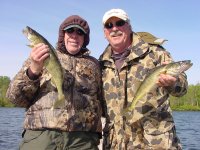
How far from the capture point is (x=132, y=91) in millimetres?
6086

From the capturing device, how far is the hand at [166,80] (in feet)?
17.4

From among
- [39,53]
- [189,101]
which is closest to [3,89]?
[189,101]

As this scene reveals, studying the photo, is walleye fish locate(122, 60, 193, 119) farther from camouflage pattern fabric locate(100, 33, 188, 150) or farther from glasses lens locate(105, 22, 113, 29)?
glasses lens locate(105, 22, 113, 29)

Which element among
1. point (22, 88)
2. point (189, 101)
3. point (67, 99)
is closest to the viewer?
point (22, 88)

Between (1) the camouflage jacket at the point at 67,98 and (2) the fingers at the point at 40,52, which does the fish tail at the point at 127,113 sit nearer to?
(1) the camouflage jacket at the point at 67,98

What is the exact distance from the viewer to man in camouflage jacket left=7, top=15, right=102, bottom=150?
575cm

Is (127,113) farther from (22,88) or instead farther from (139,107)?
(22,88)

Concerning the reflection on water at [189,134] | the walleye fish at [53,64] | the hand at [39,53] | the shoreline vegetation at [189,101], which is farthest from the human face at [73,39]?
the shoreline vegetation at [189,101]

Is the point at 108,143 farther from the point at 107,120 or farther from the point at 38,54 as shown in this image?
the point at 38,54

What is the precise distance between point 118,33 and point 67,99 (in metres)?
1.44

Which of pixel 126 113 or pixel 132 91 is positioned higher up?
pixel 132 91

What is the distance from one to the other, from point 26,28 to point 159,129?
8.72 ft

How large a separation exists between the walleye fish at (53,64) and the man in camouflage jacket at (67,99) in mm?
252

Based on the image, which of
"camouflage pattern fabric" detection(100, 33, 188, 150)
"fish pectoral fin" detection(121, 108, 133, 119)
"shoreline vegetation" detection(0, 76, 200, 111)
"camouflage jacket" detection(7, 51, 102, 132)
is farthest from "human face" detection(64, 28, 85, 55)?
"shoreline vegetation" detection(0, 76, 200, 111)
